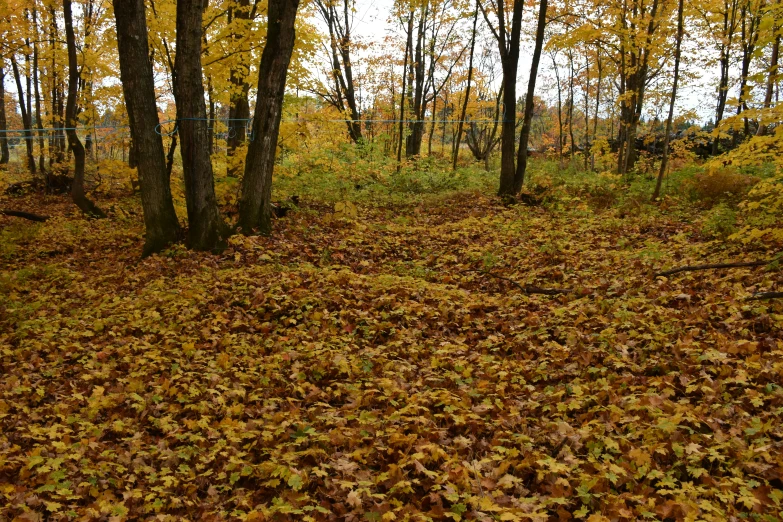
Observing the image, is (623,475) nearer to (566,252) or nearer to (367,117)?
(566,252)

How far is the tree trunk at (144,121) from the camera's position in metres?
7.59

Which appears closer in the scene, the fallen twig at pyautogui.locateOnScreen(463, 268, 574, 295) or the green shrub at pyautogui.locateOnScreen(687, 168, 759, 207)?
the fallen twig at pyautogui.locateOnScreen(463, 268, 574, 295)

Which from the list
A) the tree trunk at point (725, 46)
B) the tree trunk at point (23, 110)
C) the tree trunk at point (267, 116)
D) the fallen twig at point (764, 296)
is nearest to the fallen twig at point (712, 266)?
the fallen twig at point (764, 296)

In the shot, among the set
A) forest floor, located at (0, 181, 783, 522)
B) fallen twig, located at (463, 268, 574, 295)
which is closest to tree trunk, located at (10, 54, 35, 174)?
forest floor, located at (0, 181, 783, 522)

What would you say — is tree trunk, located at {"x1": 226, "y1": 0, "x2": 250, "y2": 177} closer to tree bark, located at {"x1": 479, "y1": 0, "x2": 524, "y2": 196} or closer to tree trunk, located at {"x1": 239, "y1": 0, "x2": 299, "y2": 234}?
tree trunk, located at {"x1": 239, "y1": 0, "x2": 299, "y2": 234}

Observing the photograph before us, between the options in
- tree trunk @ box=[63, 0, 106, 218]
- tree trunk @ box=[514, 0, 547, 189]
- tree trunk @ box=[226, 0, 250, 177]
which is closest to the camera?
tree trunk @ box=[226, 0, 250, 177]

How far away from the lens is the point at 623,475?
3076mm

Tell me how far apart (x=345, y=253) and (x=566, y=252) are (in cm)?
391

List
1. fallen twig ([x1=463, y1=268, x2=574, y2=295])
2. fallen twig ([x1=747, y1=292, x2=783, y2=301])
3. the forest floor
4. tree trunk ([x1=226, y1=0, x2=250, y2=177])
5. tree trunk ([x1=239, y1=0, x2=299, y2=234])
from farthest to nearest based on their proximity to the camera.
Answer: tree trunk ([x1=226, y1=0, x2=250, y2=177])
tree trunk ([x1=239, y1=0, x2=299, y2=234])
fallen twig ([x1=463, y1=268, x2=574, y2=295])
fallen twig ([x1=747, y1=292, x2=783, y2=301])
the forest floor

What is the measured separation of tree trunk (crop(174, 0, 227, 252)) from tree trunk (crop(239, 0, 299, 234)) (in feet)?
2.20

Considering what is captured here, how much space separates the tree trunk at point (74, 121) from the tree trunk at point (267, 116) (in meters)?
5.27

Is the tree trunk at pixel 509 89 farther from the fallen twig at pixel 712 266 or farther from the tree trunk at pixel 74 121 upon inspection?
the tree trunk at pixel 74 121

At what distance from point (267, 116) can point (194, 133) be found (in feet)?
4.25

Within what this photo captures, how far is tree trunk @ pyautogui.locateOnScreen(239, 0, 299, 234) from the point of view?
8.21m
